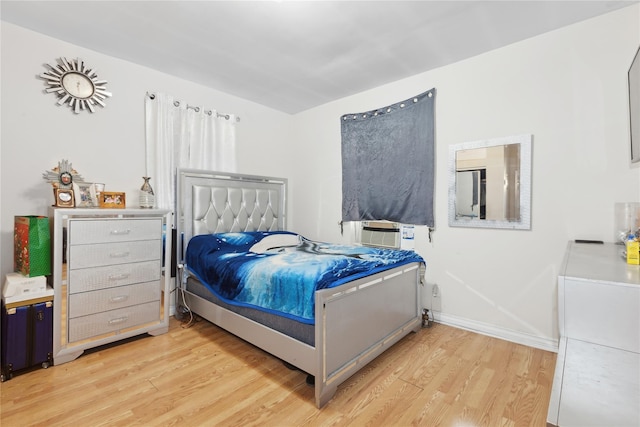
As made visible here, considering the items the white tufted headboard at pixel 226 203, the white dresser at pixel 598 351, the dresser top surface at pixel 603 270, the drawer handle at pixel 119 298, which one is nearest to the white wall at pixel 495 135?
the white tufted headboard at pixel 226 203

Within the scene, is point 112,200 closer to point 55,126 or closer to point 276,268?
point 55,126

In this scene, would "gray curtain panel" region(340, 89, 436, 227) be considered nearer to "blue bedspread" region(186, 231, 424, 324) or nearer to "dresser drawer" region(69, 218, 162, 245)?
"blue bedspread" region(186, 231, 424, 324)

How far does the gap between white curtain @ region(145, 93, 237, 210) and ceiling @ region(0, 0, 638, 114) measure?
1.35 feet

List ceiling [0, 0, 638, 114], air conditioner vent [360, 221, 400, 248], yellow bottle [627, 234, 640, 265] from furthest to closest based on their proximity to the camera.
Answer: air conditioner vent [360, 221, 400, 248], ceiling [0, 0, 638, 114], yellow bottle [627, 234, 640, 265]

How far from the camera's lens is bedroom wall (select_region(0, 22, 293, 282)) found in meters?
2.35

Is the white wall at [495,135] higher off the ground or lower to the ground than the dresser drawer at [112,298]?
higher

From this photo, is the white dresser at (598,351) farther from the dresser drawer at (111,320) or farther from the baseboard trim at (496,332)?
the dresser drawer at (111,320)

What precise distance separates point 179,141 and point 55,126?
1049 millimetres

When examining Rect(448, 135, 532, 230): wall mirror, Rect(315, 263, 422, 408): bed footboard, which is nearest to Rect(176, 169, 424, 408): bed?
Rect(315, 263, 422, 408): bed footboard

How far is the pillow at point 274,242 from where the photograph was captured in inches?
117

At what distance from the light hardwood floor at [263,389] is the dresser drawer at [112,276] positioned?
21.7 inches

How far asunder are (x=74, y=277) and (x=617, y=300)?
10.2 ft

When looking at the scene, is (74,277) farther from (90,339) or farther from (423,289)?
(423,289)

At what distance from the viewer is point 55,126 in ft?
8.36
